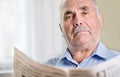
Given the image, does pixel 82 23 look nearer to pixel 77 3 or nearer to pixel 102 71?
pixel 77 3

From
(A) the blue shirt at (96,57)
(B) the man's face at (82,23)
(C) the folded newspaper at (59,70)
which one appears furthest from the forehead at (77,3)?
(C) the folded newspaper at (59,70)

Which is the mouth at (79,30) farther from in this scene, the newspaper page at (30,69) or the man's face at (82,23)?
the newspaper page at (30,69)

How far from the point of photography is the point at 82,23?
0.98 metres

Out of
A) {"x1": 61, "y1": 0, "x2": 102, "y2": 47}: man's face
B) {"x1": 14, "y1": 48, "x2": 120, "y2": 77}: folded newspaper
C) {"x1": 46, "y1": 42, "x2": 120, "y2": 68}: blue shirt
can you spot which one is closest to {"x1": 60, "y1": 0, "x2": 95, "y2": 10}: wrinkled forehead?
{"x1": 61, "y1": 0, "x2": 102, "y2": 47}: man's face

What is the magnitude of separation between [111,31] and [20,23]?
19.6 inches

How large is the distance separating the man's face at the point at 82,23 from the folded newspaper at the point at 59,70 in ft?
0.83

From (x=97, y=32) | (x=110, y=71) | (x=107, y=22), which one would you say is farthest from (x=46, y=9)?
(x=110, y=71)

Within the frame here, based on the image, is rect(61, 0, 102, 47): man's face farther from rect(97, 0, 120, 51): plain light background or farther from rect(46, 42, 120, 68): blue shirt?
rect(97, 0, 120, 51): plain light background

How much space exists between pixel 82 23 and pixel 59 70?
0.31 meters

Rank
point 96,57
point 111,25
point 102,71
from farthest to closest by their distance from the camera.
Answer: point 111,25
point 96,57
point 102,71

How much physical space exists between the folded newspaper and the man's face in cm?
25

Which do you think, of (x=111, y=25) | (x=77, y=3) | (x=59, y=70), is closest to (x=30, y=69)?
(x=59, y=70)

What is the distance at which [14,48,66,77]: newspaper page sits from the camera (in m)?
0.75

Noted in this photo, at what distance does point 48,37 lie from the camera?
1355 mm
